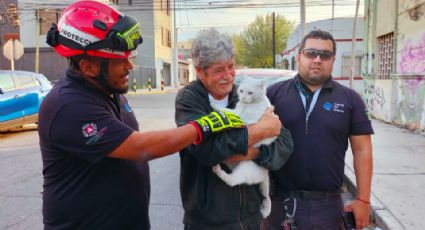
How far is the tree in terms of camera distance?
5700 centimetres

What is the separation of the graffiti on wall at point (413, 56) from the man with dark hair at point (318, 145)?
793cm

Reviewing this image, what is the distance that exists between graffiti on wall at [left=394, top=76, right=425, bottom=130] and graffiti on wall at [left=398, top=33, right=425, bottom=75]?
230mm

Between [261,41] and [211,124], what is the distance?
56917 mm

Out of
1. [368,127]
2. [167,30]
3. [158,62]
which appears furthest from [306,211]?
[167,30]

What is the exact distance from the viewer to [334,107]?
279 centimetres

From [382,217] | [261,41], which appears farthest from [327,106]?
[261,41]

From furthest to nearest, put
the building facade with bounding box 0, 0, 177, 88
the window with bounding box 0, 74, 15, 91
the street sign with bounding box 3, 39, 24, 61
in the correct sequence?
the building facade with bounding box 0, 0, 177, 88, the street sign with bounding box 3, 39, 24, 61, the window with bounding box 0, 74, 15, 91

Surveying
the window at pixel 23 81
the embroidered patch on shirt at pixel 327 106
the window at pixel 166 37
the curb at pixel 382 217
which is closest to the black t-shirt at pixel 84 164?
the embroidered patch on shirt at pixel 327 106

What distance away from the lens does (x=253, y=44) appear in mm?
57656

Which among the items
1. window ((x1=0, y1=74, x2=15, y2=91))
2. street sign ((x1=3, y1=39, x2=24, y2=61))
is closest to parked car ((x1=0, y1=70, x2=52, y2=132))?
window ((x1=0, y1=74, x2=15, y2=91))

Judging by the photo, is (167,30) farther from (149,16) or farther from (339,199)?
(339,199)

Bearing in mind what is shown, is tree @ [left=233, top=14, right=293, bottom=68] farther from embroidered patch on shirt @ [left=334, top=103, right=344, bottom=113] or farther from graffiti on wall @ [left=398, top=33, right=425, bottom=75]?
embroidered patch on shirt @ [left=334, top=103, right=344, bottom=113]

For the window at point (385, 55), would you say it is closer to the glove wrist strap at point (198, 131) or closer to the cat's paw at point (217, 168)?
the cat's paw at point (217, 168)

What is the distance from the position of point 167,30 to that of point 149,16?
593cm
